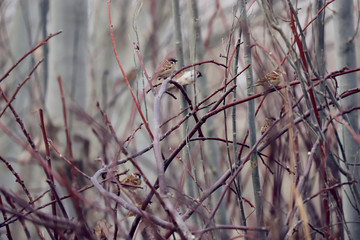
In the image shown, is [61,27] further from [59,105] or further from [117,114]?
Answer: [117,114]

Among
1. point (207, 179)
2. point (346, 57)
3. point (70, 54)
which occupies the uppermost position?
point (70, 54)

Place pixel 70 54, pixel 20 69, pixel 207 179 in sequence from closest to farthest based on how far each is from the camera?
pixel 207 179
pixel 70 54
pixel 20 69

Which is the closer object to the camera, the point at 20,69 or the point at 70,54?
the point at 70,54

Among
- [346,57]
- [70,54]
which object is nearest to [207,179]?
[346,57]

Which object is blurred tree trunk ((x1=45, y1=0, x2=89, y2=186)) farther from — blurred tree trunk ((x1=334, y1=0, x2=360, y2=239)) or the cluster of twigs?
blurred tree trunk ((x1=334, y1=0, x2=360, y2=239))

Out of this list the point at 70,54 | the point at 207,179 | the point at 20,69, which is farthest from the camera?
the point at 20,69

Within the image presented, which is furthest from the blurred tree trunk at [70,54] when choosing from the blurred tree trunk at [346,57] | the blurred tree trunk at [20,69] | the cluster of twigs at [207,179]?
the blurred tree trunk at [346,57]

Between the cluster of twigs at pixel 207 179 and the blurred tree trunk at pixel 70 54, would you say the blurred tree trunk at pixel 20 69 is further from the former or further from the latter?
the cluster of twigs at pixel 207 179

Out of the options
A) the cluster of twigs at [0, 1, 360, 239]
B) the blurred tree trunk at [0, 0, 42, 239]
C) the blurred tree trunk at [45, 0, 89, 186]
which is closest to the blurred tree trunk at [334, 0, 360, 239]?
the cluster of twigs at [0, 1, 360, 239]

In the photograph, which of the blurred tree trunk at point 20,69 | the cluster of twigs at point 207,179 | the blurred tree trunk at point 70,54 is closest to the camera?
the cluster of twigs at point 207,179

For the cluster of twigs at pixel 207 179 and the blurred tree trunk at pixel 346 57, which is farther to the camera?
the blurred tree trunk at pixel 346 57

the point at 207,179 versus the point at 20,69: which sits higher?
the point at 20,69

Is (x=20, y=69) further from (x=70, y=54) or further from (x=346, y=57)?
(x=346, y=57)

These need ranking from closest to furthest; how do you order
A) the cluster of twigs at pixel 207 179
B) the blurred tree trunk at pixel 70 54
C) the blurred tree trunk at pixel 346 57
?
the cluster of twigs at pixel 207 179, the blurred tree trunk at pixel 346 57, the blurred tree trunk at pixel 70 54
